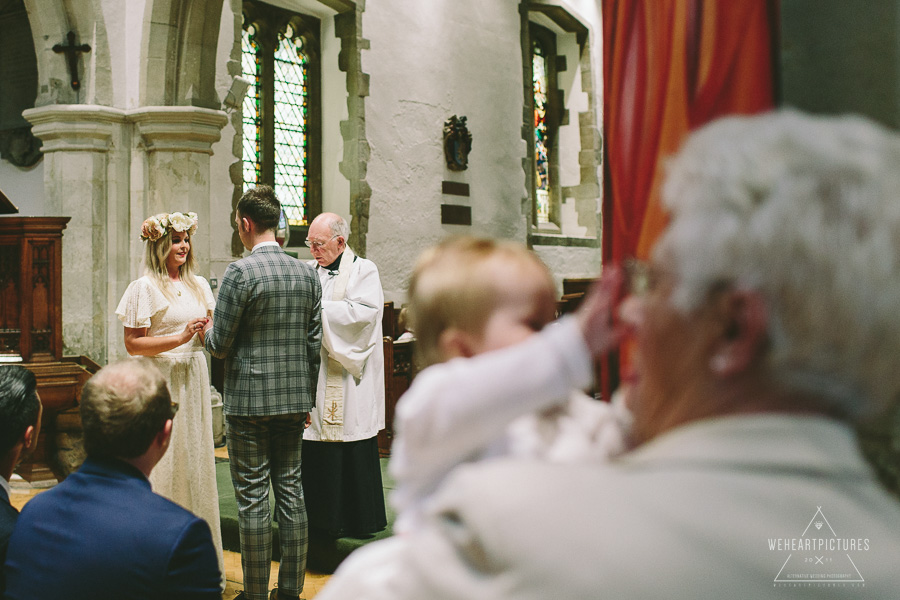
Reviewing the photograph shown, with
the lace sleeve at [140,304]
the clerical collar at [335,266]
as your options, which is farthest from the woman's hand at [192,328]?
the clerical collar at [335,266]

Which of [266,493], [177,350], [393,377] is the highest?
[177,350]

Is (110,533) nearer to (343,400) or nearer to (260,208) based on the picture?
(260,208)

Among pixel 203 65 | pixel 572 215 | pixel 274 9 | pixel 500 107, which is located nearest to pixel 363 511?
pixel 203 65

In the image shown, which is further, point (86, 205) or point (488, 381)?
point (86, 205)

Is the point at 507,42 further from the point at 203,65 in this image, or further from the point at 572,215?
the point at 203,65

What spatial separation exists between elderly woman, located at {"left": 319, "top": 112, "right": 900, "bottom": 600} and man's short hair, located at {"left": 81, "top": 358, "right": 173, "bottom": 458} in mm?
1249

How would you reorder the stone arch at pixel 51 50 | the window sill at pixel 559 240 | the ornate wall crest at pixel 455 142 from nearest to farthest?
the stone arch at pixel 51 50 → the ornate wall crest at pixel 455 142 → the window sill at pixel 559 240

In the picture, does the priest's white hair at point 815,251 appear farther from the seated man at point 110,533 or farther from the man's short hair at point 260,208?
the man's short hair at point 260,208

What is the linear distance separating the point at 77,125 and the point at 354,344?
3289 millimetres

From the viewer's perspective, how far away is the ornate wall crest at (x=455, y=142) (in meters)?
9.84

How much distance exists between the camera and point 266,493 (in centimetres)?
348

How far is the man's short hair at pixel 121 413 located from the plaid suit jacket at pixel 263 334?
1493mm

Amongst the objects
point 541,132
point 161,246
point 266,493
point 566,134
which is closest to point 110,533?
point 266,493

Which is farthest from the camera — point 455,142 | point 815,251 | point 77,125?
point 455,142
